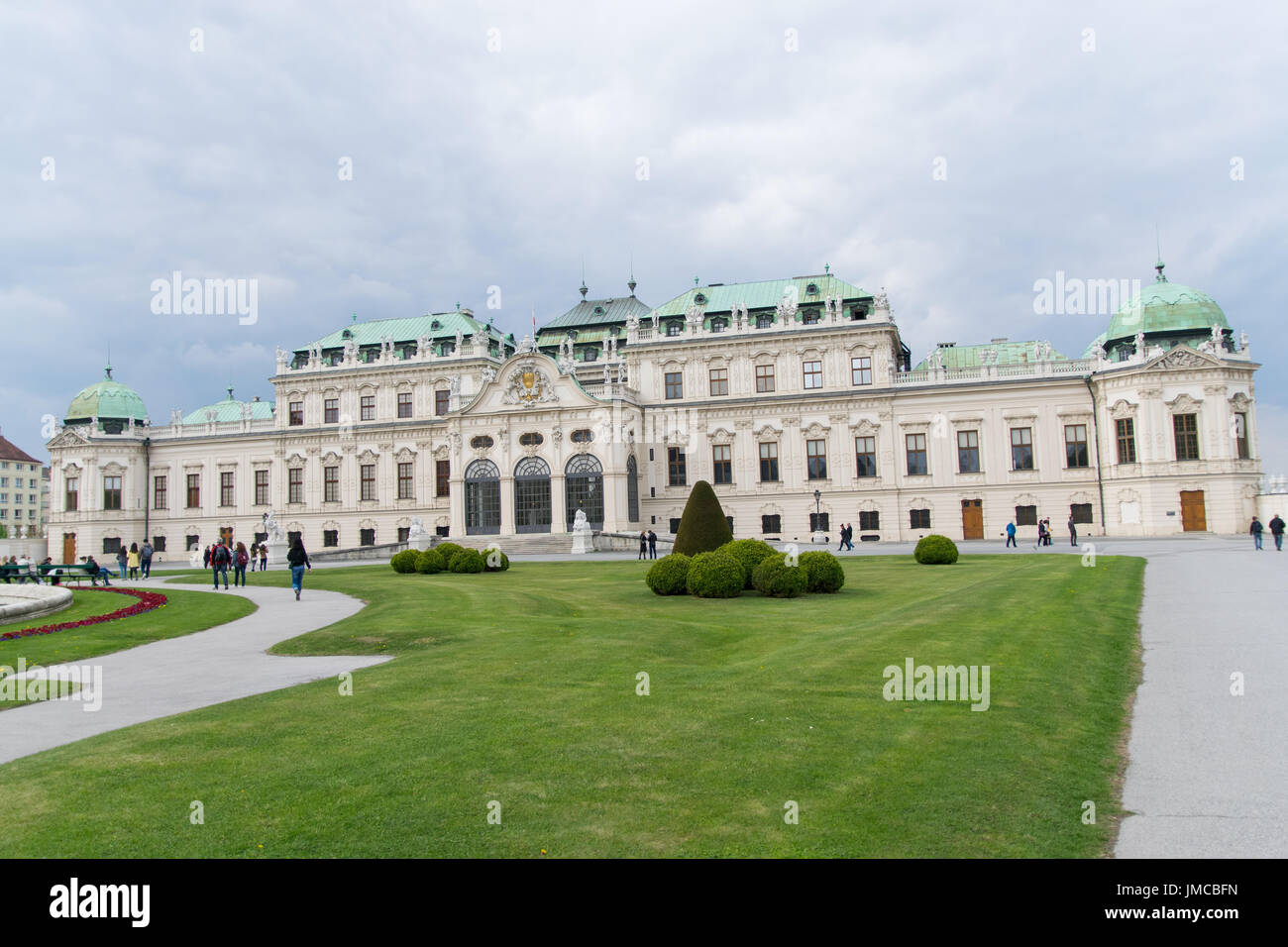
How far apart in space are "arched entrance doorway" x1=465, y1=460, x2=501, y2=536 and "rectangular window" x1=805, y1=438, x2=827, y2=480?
2300 centimetres

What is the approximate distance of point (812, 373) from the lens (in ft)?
213

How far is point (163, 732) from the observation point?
10023 millimetres

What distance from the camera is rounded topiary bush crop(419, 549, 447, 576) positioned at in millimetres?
38781

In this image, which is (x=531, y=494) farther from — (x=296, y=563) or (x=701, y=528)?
(x=296, y=563)

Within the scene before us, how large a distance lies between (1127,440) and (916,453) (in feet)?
43.4

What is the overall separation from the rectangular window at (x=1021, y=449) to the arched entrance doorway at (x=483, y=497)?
36886mm

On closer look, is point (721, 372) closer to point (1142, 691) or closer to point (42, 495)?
point (1142, 691)

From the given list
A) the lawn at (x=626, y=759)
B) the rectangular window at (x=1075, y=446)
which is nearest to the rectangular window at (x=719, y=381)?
the rectangular window at (x=1075, y=446)

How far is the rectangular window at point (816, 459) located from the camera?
211 feet

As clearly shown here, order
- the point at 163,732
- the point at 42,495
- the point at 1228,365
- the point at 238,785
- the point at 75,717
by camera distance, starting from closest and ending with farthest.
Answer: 1. the point at 238,785
2. the point at 163,732
3. the point at 75,717
4. the point at 1228,365
5. the point at 42,495

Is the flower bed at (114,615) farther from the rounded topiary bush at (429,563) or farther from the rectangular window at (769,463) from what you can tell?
the rectangular window at (769,463)

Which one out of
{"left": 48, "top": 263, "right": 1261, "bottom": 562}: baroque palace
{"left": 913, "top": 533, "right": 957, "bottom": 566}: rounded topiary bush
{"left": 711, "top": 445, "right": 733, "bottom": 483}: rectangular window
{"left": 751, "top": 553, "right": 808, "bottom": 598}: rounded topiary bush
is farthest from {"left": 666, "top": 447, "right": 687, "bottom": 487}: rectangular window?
{"left": 751, "top": 553, "right": 808, "bottom": 598}: rounded topiary bush

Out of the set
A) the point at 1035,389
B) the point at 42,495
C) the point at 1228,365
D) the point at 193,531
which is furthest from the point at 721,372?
the point at 42,495
